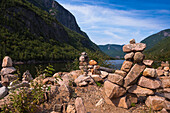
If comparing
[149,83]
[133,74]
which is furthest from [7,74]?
[149,83]

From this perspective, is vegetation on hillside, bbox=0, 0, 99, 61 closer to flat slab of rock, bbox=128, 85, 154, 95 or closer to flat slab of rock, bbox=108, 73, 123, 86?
flat slab of rock, bbox=108, 73, 123, 86

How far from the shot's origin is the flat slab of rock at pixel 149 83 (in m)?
6.74

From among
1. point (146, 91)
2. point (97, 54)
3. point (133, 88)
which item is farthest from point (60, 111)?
point (97, 54)

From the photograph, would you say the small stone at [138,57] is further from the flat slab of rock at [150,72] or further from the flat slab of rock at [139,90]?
the flat slab of rock at [139,90]

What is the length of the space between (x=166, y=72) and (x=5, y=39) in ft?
299

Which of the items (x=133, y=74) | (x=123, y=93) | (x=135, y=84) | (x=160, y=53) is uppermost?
(x=160, y=53)

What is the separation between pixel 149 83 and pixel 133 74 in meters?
0.97

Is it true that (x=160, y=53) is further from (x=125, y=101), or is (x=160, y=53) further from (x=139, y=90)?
(x=125, y=101)

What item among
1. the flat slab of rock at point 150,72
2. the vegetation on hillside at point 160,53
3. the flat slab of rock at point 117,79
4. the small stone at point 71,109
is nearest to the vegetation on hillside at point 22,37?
the vegetation on hillside at point 160,53

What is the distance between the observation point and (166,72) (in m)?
20.7

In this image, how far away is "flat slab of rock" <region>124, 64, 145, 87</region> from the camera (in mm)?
7093

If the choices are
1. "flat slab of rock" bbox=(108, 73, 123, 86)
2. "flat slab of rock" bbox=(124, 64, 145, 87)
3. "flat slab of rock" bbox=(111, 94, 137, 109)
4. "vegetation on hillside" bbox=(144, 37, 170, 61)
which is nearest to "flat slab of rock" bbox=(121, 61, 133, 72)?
"flat slab of rock" bbox=(124, 64, 145, 87)

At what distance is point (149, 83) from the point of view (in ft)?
22.4

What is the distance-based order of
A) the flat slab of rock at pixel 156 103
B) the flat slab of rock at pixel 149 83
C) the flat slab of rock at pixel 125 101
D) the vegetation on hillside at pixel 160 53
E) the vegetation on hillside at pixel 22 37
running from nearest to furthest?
the flat slab of rock at pixel 156 103, the flat slab of rock at pixel 149 83, the flat slab of rock at pixel 125 101, the vegetation on hillside at pixel 160 53, the vegetation on hillside at pixel 22 37
